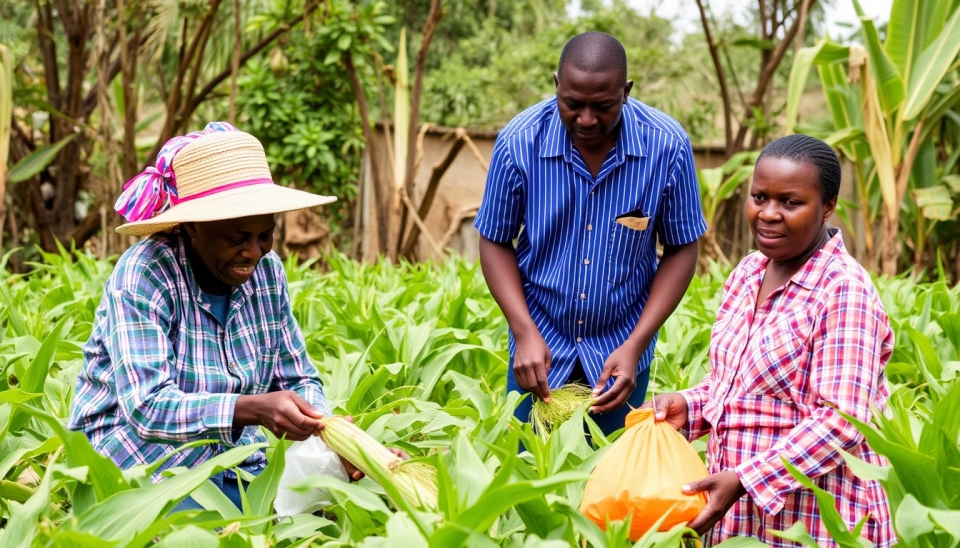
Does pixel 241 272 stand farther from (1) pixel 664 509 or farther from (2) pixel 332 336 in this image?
(2) pixel 332 336

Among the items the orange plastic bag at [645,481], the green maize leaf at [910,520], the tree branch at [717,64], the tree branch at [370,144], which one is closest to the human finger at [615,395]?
the orange plastic bag at [645,481]

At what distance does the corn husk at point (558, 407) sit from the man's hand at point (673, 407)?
0.28 m

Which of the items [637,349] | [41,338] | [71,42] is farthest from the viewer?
[71,42]

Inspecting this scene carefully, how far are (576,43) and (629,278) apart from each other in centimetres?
67

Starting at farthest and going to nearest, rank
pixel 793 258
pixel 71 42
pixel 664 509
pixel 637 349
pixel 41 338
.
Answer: pixel 71 42, pixel 41 338, pixel 637 349, pixel 793 258, pixel 664 509

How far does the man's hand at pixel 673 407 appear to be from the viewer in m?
2.21

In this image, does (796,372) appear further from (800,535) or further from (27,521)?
(27,521)

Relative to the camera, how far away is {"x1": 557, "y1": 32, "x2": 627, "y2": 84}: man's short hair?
2377 millimetres

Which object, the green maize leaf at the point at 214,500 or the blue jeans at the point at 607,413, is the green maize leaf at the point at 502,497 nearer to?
the green maize leaf at the point at 214,500

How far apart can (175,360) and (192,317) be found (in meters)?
0.12

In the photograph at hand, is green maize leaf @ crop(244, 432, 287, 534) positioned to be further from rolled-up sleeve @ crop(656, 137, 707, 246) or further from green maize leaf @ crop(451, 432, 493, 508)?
rolled-up sleeve @ crop(656, 137, 707, 246)

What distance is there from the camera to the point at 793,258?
2.12 meters

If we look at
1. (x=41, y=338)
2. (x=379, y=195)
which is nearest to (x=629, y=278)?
(x=41, y=338)

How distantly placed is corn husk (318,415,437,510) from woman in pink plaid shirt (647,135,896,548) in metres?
0.51
